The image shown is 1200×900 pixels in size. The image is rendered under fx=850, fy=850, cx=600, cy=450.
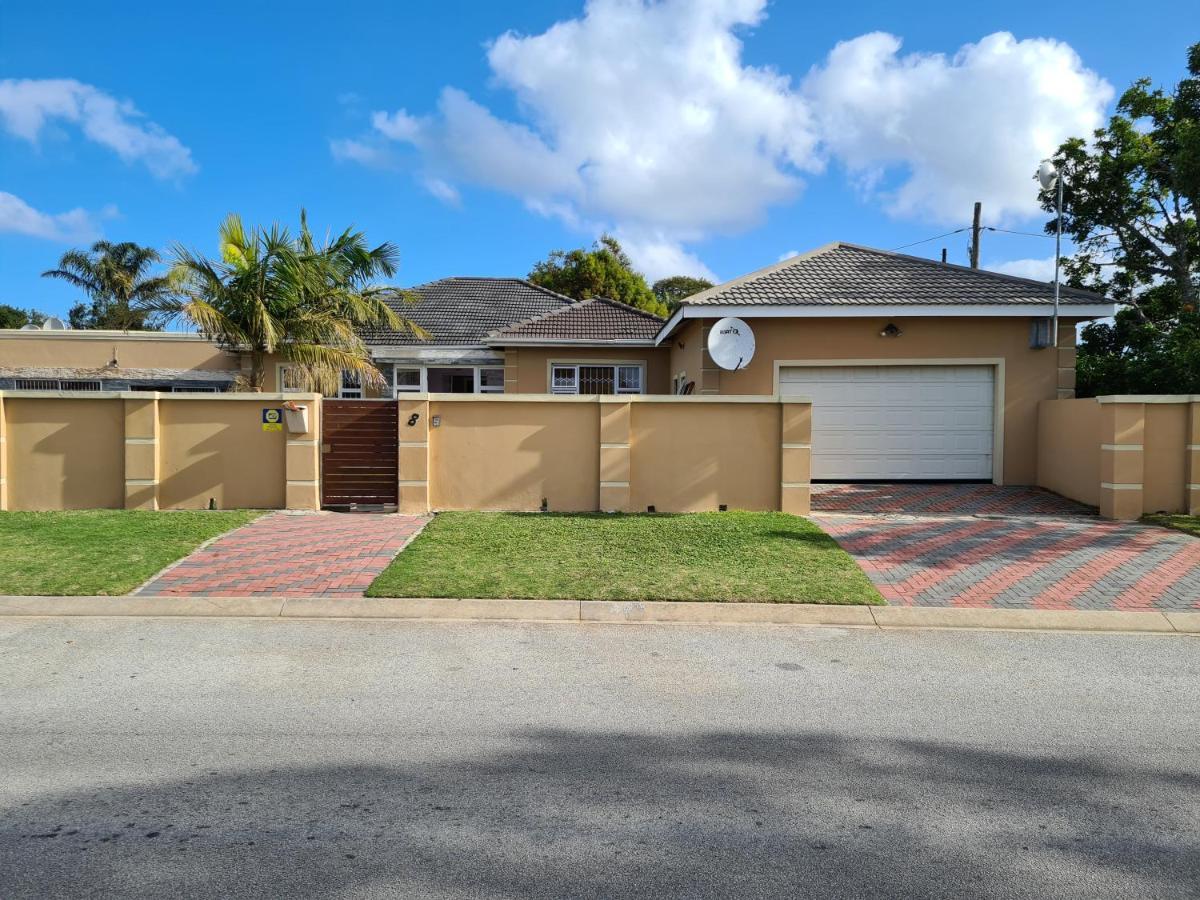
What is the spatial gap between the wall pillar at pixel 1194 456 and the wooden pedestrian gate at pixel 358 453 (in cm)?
1148

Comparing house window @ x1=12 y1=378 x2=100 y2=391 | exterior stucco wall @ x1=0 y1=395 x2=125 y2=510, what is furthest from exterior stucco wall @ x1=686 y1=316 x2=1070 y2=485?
house window @ x1=12 y1=378 x2=100 y2=391

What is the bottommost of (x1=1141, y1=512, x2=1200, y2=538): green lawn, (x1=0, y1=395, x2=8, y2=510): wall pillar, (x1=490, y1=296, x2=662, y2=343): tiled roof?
(x1=1141, y1=512, x2=1200, y2=538): green lawn

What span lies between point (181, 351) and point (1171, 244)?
27814 mm

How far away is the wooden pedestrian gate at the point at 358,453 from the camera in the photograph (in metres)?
12.5

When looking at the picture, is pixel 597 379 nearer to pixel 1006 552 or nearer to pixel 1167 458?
pixel 1167 458

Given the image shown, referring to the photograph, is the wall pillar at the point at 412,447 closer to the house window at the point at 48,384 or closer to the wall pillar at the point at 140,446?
the wall pillar at the point at 140,446

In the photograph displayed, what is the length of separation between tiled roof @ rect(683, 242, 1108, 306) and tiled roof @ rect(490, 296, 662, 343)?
14.6ft

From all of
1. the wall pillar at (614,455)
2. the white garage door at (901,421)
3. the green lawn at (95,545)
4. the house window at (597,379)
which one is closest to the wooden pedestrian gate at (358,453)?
the green lawn at (95,545)

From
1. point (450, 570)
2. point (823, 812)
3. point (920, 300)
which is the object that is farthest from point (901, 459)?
point (823, 812)

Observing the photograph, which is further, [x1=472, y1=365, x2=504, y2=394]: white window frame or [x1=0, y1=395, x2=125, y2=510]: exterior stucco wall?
[x1=472, y1=365, x2=504, y2=394]: white window frame

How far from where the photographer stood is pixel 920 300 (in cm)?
1493

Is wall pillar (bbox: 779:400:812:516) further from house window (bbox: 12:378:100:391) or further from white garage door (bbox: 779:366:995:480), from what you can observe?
house window (bbox: 12:378:100:391)

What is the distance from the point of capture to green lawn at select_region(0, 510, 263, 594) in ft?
26.8

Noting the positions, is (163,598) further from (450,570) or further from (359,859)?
(359,859)
